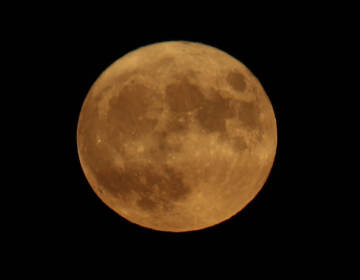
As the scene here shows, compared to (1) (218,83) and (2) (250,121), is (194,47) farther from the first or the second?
(2) (250,121)

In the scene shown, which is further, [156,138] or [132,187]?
[132,187]

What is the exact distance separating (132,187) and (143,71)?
4.39ft

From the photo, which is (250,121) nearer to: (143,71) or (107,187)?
(143,71)

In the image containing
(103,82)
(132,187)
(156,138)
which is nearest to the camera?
(156,138)

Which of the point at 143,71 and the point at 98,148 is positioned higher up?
the point at 143,71

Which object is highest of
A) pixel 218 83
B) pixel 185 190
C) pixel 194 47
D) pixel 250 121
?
pixel 194 47

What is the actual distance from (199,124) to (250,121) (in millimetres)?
691

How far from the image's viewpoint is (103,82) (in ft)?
15.7

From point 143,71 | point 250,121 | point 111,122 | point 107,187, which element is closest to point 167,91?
point 143,71

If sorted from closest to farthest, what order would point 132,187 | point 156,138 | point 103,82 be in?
1. point 156,138
2. point 132,187
3. point 103,82

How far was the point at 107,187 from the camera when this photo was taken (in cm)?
459

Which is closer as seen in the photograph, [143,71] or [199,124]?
[199,124]

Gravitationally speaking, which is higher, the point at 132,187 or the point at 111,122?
the point at 111,122

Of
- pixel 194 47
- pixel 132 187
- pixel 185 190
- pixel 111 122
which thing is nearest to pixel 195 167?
pixel 185 190
